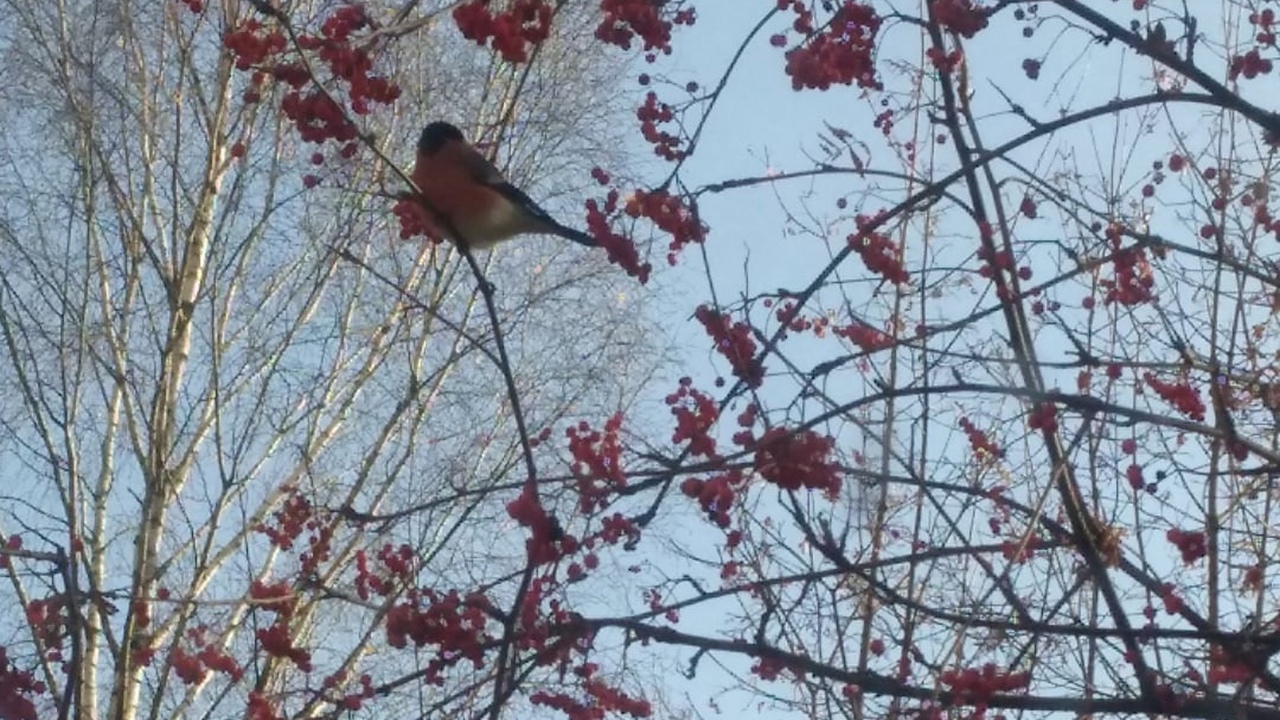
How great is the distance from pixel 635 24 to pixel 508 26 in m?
0.23

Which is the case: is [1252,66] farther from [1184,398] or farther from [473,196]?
[473,196]

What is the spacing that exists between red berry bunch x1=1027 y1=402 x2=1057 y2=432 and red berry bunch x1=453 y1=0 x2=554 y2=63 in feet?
3.58

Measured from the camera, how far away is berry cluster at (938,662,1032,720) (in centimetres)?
280

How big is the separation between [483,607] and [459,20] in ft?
3.55

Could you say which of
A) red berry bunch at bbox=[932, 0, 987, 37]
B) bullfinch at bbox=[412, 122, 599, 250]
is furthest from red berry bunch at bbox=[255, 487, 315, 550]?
red berry bunch at bbox=[932, 0, 987, 37]

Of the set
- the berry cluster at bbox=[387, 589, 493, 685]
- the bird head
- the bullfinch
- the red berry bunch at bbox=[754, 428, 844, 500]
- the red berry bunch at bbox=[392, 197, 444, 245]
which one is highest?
the bird head

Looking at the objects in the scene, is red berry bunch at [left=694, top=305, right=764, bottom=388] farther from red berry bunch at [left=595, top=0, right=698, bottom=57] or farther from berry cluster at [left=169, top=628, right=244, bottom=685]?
berry cluster at [left=169, top=628, right=244, bottom=685]

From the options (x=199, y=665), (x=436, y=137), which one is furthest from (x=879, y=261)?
(x=199, y=665)

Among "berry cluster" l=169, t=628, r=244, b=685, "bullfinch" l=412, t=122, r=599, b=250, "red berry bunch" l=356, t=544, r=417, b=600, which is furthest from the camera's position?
"bullfinch" l=412, t=122, r=599, b=250

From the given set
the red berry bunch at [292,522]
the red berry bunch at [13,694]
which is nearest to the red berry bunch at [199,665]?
the red berry bunch at [292,522]

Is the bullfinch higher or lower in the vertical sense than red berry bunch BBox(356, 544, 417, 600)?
higher

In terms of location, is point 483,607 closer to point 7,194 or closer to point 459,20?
point 459,20

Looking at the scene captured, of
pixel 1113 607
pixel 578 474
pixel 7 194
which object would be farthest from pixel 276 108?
pixel 1113 607

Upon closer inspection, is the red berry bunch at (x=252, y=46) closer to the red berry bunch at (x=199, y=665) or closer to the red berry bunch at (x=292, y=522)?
the red berry bunch at (x=292, y=522)
